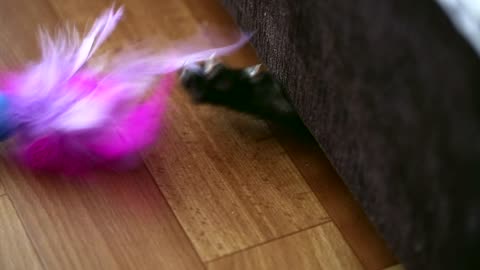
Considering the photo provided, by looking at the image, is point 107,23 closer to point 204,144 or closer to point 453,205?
point 204,144

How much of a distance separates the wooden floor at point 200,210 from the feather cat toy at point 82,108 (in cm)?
3

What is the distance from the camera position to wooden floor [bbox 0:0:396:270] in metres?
0.97

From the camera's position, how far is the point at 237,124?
3.73ft

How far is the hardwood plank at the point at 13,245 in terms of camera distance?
3.11ft

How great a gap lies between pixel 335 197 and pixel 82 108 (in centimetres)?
38

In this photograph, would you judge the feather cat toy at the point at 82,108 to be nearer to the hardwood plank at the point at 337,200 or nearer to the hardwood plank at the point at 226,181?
the hardwood plank at the point at 226,181

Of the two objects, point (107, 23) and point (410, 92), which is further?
point (107, 23)

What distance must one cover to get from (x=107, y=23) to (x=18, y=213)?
400mm

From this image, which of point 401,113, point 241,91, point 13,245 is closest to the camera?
point 401,113

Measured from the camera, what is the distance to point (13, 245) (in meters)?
0.97

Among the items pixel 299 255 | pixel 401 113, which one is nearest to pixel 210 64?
pixel 299 255

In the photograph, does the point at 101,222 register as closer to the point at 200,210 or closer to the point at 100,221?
the point at 100,221

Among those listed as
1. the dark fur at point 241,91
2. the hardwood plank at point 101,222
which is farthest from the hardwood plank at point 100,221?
the dark fur at point 241,91

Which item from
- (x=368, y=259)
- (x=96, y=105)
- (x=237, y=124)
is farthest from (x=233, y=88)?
(x=368, y=259)
